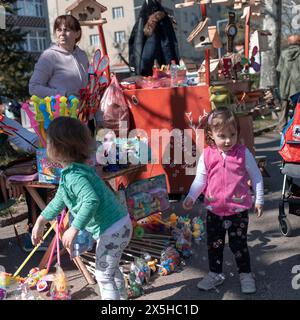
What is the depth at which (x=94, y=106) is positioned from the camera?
4.03 metres

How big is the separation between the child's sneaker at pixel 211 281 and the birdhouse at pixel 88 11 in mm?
3246

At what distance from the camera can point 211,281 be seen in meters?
3.31

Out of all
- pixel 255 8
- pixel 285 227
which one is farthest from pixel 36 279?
pixel 255 8

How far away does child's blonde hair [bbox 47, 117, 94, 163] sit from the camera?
8.55 ft

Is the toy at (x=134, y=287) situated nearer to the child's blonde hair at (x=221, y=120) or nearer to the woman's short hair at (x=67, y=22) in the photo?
the child's blonde hair at (x=221, y=120)

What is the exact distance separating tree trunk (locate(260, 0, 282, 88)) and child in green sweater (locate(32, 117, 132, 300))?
34.5ft

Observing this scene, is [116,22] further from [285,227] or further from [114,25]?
[285,227]

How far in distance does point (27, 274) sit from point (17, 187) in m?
0.70

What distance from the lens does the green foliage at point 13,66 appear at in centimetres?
966

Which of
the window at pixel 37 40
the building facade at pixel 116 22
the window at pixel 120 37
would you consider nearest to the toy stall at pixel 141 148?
the building facade at pixel 116 22

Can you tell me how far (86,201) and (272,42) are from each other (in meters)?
11.2

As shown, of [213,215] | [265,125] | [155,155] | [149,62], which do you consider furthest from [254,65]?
[265,125]
